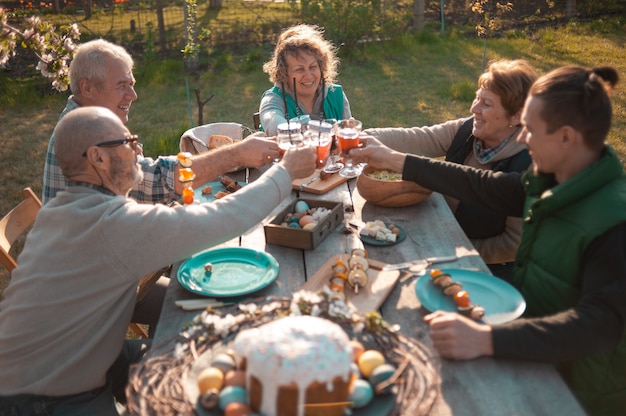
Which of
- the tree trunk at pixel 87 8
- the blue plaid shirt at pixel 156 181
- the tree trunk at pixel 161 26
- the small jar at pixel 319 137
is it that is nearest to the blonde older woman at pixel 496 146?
the small jar at pixel 319 137

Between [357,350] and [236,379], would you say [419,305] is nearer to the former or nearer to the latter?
[357,350]

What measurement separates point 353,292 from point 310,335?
79 centimetres

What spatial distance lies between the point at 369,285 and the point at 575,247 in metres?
0.70

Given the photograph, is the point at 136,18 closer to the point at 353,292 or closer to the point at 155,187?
the point at 155,187

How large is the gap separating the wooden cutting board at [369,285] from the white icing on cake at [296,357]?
658 mm

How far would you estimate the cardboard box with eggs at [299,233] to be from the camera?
2402 millimetres

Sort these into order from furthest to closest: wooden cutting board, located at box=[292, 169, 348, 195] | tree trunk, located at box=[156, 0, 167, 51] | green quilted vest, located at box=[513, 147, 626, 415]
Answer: tree trunk, located at box=[156, 0, 167, 51] < wooden cutting board, located at box=[292, 169, 348, 195] < green quilted vest, located at box=[513, 147, 626, 415]

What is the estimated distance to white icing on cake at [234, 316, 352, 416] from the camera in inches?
50.0

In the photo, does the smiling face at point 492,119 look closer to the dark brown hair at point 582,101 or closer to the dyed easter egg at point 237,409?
the dark brown hair at point 582,101

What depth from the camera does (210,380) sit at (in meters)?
1.43

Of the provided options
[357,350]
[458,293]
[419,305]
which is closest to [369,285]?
[419,305]

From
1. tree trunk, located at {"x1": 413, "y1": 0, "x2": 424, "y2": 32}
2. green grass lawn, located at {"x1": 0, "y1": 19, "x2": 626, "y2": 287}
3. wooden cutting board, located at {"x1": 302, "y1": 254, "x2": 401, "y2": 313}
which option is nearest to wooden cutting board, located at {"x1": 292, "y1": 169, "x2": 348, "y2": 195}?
wooden cutting board, located at {"x1": 302, "y1": 254, "x2": 401, "y2": 313}

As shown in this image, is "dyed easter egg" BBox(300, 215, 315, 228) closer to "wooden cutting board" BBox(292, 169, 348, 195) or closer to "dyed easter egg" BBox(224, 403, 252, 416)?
"wooden cutting board" BBox(292, 169, 348, 195)

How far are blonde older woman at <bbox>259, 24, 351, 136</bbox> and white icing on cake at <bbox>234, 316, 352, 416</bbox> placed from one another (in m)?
2.60
